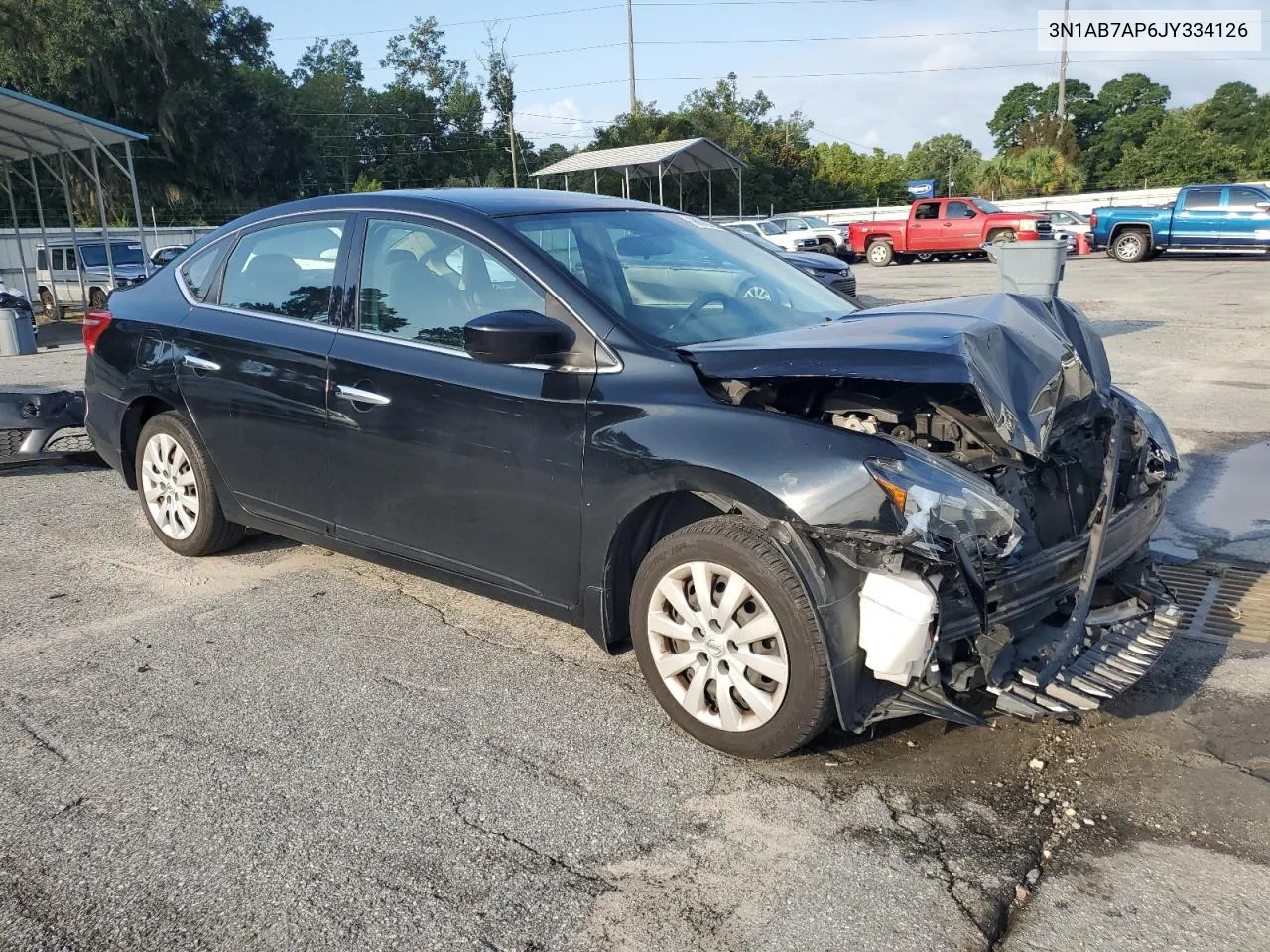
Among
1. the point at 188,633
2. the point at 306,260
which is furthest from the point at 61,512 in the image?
the point at 306,260

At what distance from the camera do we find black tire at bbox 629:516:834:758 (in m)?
3.05

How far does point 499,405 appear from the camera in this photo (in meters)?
3.75

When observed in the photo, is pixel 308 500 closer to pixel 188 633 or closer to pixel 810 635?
pixel 188 633

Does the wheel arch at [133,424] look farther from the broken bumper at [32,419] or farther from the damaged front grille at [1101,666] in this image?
the damaged front grille at [1101,666]

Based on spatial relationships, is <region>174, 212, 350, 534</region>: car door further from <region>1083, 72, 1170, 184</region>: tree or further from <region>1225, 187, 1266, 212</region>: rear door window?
<region>1083, 72, 1170, 184</region>: tree

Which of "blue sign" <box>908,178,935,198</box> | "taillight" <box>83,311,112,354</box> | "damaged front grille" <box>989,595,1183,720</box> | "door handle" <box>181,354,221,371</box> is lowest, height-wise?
"damaged front grille" <box>989,595,1183,720</box>

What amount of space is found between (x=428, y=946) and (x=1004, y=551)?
6.26ft

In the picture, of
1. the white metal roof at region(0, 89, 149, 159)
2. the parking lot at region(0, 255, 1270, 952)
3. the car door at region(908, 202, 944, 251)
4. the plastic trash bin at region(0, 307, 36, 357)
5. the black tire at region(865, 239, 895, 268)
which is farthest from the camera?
the black tire at region(865, 239, 895, 268)

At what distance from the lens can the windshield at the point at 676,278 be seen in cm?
382

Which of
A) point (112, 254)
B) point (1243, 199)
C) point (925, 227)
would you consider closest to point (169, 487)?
point (112, 254)

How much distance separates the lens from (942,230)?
29.9 metres

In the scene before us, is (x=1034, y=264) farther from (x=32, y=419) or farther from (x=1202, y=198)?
(x=1202, y=198)

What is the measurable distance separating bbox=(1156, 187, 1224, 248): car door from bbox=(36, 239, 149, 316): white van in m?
23.2

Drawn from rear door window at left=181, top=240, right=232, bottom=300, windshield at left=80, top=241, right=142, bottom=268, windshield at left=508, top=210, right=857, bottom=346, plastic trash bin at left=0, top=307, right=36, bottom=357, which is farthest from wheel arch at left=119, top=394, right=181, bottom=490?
windshield at left=80, top=241, right=142, bottom=268
